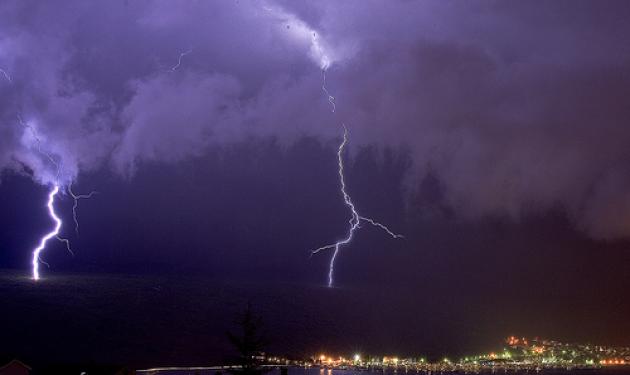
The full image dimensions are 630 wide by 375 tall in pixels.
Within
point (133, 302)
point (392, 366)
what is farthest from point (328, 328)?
point (133, 302)

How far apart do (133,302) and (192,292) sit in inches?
1049

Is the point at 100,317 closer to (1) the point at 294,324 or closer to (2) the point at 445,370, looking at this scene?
(1) the point at 294,324

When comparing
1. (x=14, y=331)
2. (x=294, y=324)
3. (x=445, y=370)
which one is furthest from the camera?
(x=294, y=324)

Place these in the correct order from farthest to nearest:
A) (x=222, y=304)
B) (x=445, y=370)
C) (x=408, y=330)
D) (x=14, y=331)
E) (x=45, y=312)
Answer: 1. (x=408, y=330)
2. (x=222, y=304)
3. (x=445, y=370)
4. (x=45, y=312)
5. (x=14, y=331)

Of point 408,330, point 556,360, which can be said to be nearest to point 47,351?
point 408,330

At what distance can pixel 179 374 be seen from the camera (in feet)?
180

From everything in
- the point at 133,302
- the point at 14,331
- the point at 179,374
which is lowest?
the point at 179,374

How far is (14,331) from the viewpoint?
59.5 m

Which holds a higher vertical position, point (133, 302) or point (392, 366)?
point (133, 302)

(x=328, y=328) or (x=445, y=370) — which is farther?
(x=328, y=328)

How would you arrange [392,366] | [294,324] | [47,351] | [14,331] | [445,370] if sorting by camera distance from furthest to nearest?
[294,324], [445,370], [392,366], [14,331], [47,351]

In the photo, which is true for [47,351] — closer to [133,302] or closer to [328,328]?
[133,302]

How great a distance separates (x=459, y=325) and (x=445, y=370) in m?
53.9

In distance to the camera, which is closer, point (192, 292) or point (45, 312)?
point (45, 312)
